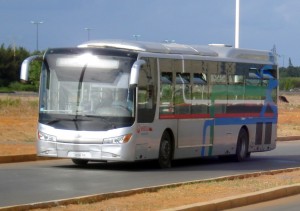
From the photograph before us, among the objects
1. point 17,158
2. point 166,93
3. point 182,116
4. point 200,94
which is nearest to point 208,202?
point 166,93

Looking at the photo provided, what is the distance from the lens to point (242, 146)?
2684 cm

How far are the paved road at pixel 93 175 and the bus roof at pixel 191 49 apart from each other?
327 cm

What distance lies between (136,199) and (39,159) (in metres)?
10.3

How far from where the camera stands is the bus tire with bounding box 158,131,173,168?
21953 millimetres

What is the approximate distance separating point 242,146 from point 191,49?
437 cm

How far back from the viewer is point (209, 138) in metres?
24.4

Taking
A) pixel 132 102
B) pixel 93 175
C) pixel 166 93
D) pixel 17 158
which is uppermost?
pixel 166 93

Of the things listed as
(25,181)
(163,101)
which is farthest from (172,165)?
(25,181)

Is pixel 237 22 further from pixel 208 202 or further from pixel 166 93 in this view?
pixel 208 202

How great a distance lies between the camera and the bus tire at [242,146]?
26.6m

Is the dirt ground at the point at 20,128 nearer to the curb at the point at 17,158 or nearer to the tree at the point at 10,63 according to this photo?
the curb at the point at 17,158

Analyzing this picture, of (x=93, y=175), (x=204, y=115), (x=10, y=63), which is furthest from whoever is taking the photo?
(x=10, y=63)

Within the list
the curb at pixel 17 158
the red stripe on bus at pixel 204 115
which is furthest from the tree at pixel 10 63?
the curb at pixel 17 158

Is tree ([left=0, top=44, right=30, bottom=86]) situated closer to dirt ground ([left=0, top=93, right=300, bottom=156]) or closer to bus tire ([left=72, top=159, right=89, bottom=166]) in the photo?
dirt ground ([left=0, top=93, right=300, bottom=156])
